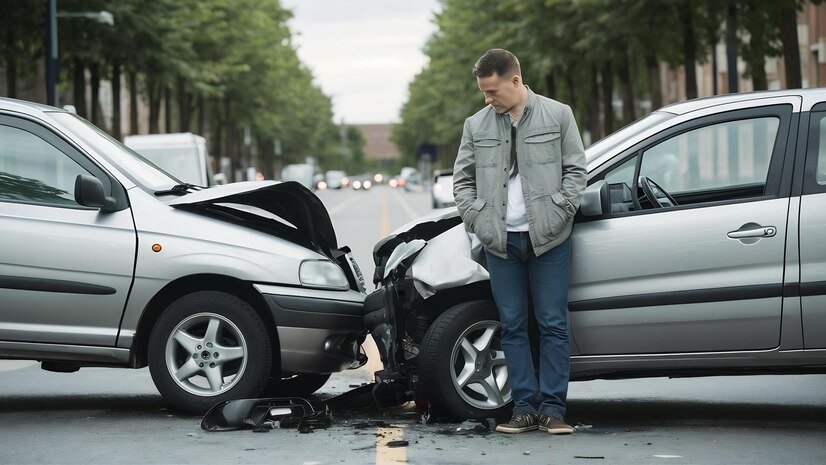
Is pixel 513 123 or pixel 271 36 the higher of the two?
pixel 271 36

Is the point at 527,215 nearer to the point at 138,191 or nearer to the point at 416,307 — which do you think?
the point at 416,307

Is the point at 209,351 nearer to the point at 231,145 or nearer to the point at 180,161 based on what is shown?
the point at 180,161

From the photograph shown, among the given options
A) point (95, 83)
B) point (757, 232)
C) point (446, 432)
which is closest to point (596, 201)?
point (757, 232)

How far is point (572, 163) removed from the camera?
24.0ft

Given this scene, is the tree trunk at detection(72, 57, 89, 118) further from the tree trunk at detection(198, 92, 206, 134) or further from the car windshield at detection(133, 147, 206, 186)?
the tree trunk at detection(198, 92, 206, 134)

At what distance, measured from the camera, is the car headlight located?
8.12m

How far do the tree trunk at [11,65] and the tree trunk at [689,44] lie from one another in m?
14.9

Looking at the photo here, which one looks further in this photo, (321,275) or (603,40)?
(603,40)

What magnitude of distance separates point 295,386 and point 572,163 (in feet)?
7.79

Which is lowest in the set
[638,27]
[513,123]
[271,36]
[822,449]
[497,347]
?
[822,449]

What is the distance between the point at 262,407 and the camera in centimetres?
786

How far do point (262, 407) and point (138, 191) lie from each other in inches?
55.1

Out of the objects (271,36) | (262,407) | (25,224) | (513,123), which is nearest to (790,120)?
(513,123)

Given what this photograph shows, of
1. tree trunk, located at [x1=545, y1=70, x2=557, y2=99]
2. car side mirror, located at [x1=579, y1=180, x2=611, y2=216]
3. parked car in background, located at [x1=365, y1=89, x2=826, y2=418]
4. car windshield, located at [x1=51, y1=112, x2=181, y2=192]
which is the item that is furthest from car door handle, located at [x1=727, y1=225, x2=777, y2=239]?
tree trunk, located at [x1=545, y1=70, x2=557, y2=99]
